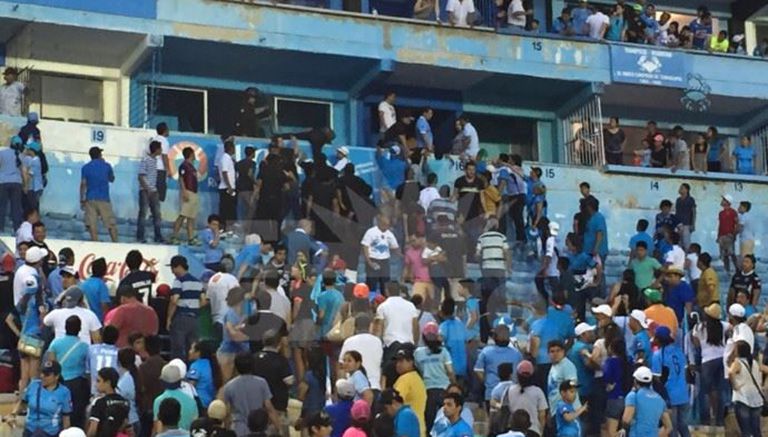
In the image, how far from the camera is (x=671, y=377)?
783 inches

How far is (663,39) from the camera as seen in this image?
33375 millimetres

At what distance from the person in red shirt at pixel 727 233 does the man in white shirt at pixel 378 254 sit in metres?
8.07

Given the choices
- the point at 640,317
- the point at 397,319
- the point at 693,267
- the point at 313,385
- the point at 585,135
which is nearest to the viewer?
the point at 313,385

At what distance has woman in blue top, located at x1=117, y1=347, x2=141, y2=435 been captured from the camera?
17.2m

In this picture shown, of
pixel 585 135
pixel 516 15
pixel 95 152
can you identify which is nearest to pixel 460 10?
pixel 516 15

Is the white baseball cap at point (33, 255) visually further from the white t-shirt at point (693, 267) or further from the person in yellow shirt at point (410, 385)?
the white t-shirt at point (693, 267)

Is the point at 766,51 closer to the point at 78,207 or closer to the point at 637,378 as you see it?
the point at 78,207

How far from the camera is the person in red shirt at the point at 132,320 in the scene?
18.6 m

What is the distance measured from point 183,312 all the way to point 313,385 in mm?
1841

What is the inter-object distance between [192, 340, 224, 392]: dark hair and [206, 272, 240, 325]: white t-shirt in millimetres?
1153

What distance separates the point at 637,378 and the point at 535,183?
934 cm

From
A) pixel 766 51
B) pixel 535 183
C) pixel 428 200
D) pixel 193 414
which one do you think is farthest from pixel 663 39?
pixel 193 414

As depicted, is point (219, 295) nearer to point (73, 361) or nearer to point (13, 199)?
point (73, 361)

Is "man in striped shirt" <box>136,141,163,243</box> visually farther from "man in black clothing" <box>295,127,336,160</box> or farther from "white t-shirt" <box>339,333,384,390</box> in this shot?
"white t-shirt" <box>339,333,384,390</box>
